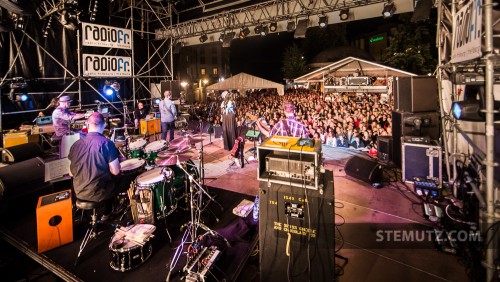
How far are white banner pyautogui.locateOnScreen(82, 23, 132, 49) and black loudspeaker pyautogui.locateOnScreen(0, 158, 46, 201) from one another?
251 inches

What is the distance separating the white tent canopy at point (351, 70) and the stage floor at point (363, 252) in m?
6.21

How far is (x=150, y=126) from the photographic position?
34.7 ft

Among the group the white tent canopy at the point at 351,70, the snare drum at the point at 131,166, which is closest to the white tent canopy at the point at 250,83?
the white tent canopy at the point at 351,70

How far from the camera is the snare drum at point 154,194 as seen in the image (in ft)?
11.6

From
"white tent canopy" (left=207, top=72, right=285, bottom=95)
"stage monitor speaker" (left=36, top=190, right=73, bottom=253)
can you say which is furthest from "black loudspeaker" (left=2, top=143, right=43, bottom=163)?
"white tent canopy" (left=207, top=72, right=285, bottom=95)

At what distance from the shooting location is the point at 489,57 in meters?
2.36

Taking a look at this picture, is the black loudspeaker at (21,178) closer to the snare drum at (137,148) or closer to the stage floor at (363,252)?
the stage floor at (363,252)

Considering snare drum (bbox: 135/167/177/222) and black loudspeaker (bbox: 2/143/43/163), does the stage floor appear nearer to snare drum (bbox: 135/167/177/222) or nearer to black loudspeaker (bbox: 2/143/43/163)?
snare drum (bbox: 135/167/177/222)

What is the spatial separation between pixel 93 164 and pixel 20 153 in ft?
10.9

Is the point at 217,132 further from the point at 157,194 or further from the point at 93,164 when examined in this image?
the point at 93,164

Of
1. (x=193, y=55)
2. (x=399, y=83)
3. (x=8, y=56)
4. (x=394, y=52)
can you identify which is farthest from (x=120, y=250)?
(x=193, y=55)

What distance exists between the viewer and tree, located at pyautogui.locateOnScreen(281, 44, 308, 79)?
94.9 ft

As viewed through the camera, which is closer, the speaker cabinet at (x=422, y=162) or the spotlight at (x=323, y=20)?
the speaker cabinet at (x=422, y=162)
